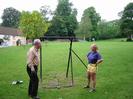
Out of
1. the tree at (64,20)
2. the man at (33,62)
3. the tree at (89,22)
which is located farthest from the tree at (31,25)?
the man at (33,62)

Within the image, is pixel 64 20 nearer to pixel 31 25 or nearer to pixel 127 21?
pixel 127 21

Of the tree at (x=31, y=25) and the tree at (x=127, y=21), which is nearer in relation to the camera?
the tree at (x=31, y=25)

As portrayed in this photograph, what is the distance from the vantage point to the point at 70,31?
11725 centimetres

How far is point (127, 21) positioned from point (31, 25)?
41.7 m

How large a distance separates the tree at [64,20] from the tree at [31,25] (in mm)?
37505

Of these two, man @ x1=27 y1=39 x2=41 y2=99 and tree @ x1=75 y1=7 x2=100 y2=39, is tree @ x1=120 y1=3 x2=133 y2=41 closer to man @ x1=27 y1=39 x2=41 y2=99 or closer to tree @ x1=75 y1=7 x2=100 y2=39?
tree @ x1=75 y1=7 x2=100 y2=39

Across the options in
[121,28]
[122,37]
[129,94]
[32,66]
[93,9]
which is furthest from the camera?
[93,9]

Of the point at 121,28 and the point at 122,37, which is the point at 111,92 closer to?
the point at 121,28

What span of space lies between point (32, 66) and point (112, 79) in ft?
18.8

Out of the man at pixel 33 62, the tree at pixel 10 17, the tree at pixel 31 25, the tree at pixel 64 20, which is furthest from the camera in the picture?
the tree at pixel 10 17

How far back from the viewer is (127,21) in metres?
99.6

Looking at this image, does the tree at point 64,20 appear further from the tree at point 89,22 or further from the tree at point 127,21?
the tree at point 127,21

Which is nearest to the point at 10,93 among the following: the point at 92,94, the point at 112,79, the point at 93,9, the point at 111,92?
the point at 92,94

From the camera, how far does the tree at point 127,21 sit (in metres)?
97.7
